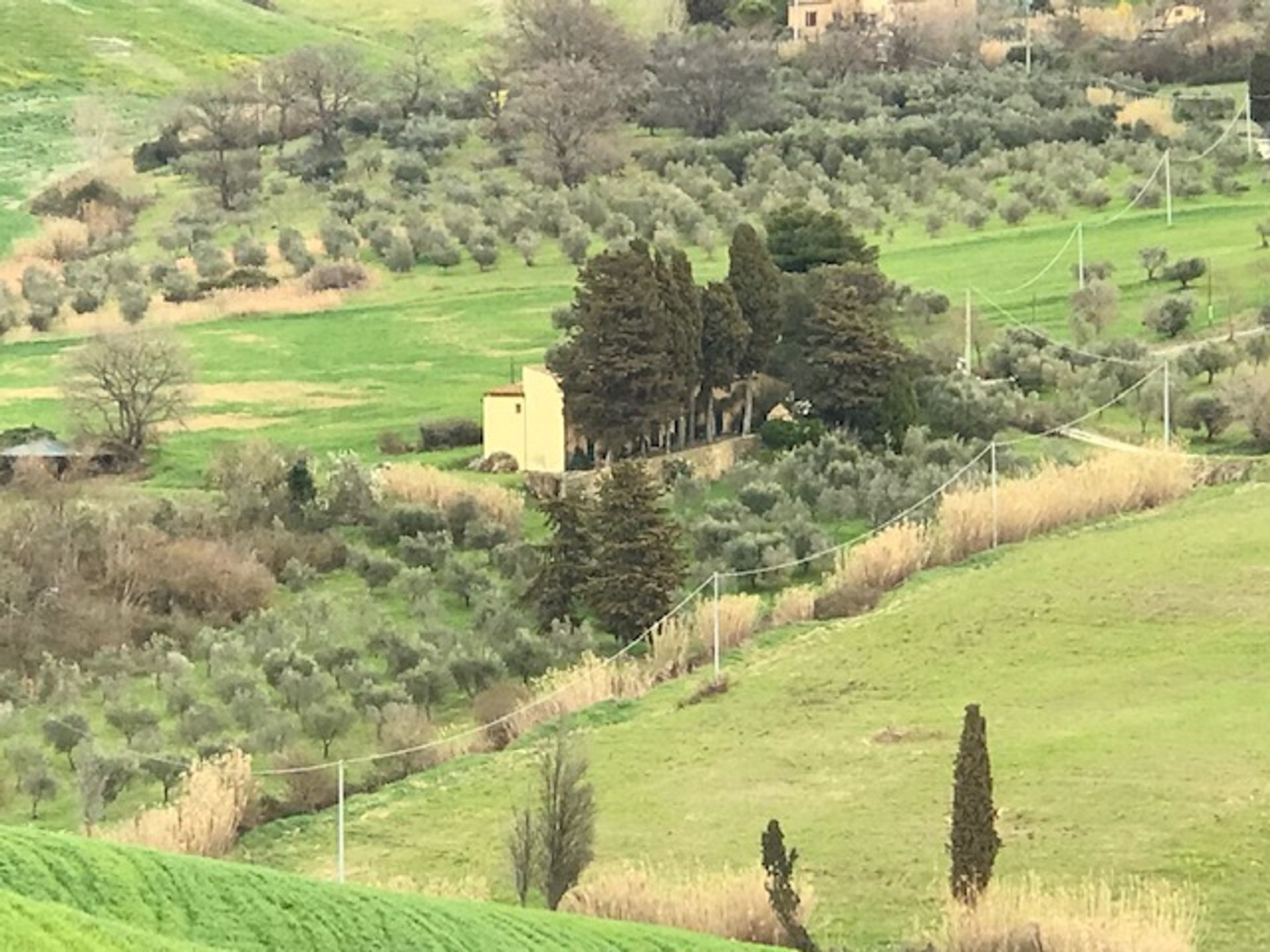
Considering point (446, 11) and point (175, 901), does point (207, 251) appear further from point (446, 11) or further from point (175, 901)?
point (446, 11)

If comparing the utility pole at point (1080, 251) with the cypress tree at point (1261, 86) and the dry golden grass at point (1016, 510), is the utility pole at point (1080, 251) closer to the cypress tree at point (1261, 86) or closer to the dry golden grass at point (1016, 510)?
the cypress tree at point (1261, 86)

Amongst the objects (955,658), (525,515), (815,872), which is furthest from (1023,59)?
(815,872)

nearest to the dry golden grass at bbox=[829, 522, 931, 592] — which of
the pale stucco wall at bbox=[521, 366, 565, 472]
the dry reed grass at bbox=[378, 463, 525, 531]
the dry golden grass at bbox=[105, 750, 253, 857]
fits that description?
Result: the dry reed grass at bbox=[378, 463, 525, 531]

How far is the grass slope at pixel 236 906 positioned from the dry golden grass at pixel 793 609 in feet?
38.4

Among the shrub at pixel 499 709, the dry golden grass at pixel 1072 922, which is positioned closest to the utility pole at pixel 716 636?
the shrub at pixel 499 709

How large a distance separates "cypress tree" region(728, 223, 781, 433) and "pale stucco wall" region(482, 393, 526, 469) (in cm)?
374

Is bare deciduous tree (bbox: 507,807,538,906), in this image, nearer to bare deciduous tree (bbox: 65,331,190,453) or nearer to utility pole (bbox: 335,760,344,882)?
utility pole (bbox: 335,760,344,882)

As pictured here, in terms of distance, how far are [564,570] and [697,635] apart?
2518mm

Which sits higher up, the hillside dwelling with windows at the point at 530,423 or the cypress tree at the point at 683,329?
the cypress tree at the point at 683,329

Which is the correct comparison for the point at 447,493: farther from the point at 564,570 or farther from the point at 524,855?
the point at 524,855

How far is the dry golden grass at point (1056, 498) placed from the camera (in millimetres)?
29953

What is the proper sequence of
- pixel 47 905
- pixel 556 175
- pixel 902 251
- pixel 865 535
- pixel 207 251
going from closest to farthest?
pixel 47 905 < pixel 865 535 < pixel 902 251 < pixel 207 251 < pixel 556 175

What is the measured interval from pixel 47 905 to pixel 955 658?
48.7ft

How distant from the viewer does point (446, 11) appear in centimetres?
10256
